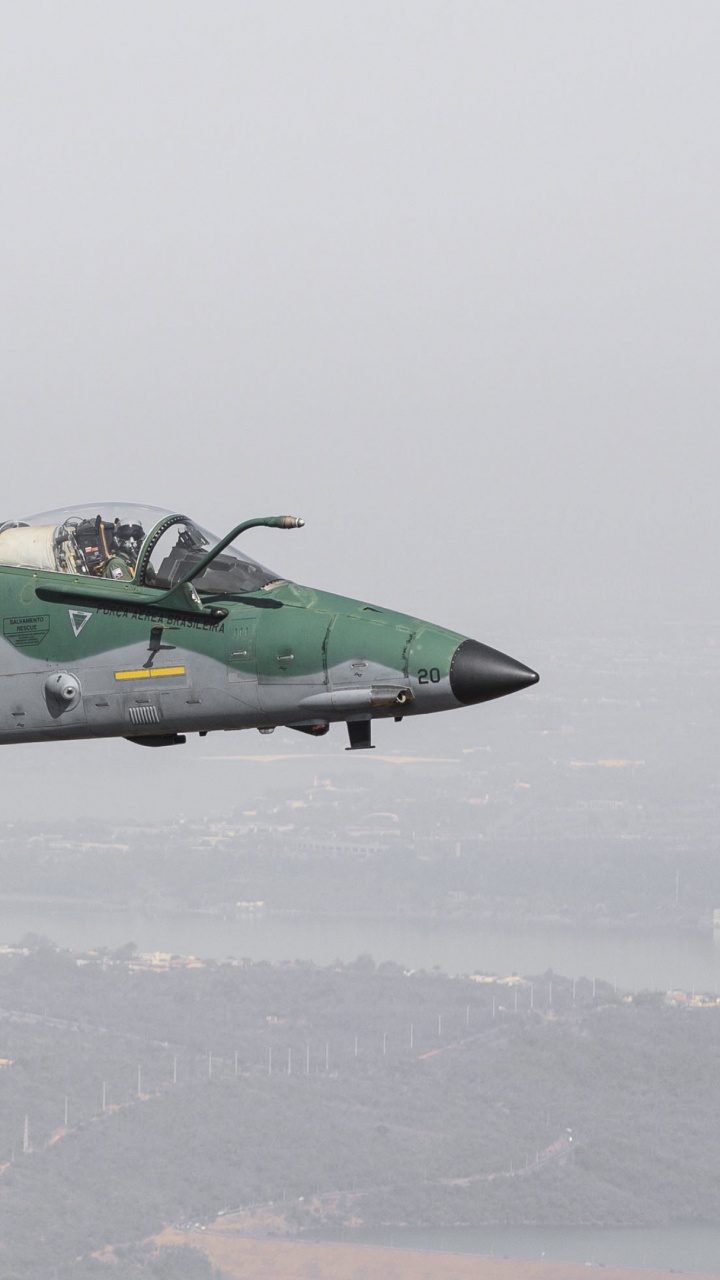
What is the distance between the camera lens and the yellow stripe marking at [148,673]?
2674 centimetres

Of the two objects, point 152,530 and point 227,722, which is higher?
point 152,530

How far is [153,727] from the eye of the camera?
1076 inches

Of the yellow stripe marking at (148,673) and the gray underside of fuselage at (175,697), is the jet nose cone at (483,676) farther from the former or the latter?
the yellow stripe marking at (148,673)

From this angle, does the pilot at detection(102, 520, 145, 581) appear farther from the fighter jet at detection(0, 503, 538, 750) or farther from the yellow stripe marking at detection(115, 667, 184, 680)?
the yellow stripe marking at detection(115, 667, 184, 680)

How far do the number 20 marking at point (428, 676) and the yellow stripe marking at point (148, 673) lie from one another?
3.91 m

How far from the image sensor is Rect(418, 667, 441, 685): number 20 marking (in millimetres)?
24812

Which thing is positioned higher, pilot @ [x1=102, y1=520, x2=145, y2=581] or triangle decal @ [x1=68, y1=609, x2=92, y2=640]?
pilot @ [x1=102, y1=520, x2=145, y2=581]

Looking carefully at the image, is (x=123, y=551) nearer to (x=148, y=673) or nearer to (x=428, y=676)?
(x=148, y=673)

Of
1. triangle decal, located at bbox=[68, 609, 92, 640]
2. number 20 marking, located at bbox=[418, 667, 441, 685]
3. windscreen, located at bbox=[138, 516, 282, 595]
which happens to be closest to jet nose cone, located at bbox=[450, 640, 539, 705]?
number 20 marking, located at bbox=[418, 667, 441, 685]

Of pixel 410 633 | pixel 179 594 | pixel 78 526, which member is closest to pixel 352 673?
pixel 410 633

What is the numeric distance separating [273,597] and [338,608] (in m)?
1.07

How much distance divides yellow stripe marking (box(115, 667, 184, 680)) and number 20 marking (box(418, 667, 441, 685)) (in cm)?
391

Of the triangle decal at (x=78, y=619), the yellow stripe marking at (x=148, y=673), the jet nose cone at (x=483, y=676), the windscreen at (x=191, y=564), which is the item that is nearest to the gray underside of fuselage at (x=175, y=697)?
the yellow stripe marking at (x=148, y=673)

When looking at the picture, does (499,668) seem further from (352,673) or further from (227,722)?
(227,722)
